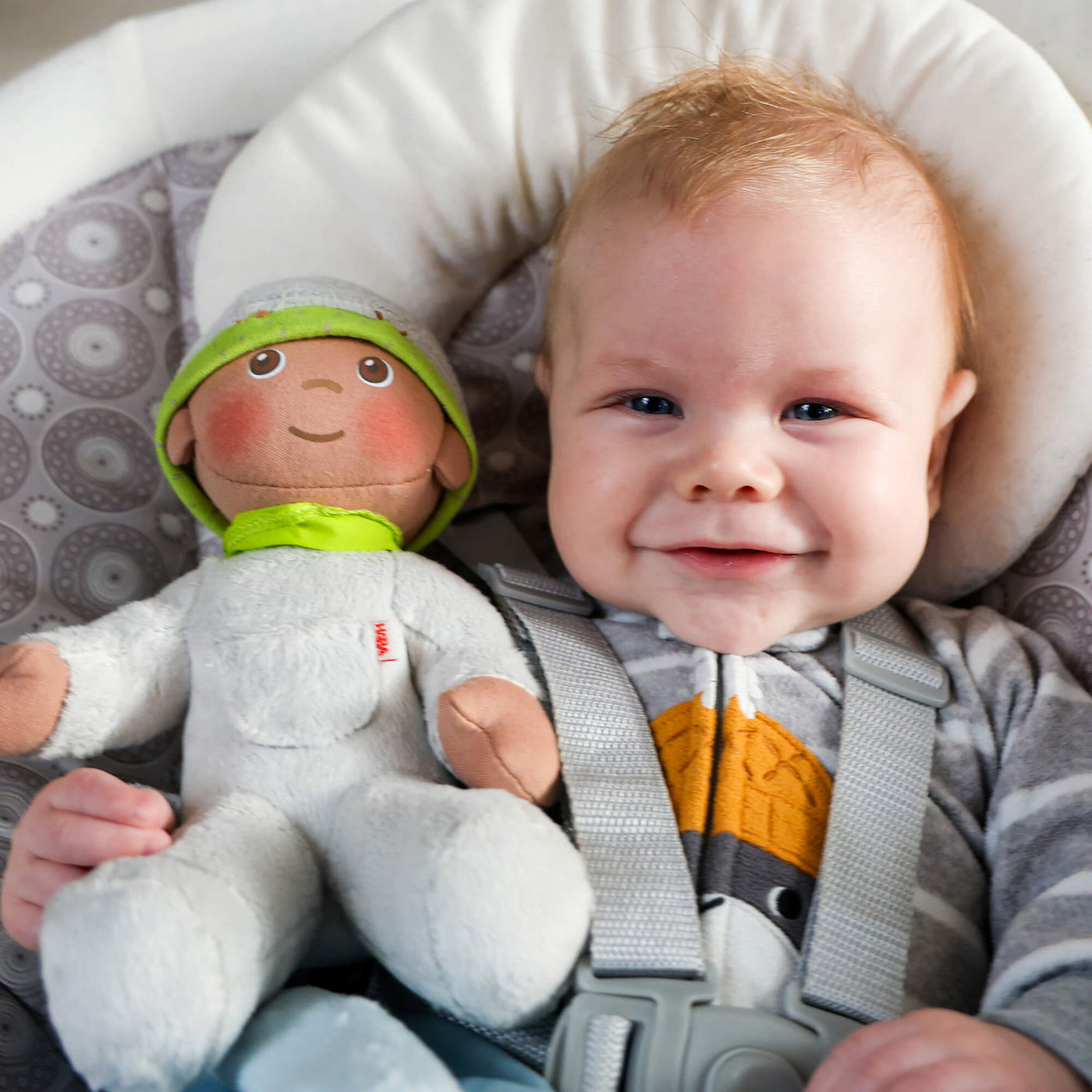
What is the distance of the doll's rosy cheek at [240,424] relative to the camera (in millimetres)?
749

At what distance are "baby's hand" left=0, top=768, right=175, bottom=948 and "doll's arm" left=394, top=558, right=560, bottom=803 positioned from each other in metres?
0.17

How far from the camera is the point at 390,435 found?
77 cm

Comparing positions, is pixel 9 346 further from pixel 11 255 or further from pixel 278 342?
pixel 278 342

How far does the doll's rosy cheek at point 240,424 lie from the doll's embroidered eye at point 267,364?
0.02 meters

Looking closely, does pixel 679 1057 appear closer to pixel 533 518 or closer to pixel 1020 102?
pixel 533 518

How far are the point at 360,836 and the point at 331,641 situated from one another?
→ 0.42ft

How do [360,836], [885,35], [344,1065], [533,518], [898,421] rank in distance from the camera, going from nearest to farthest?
1. [344,1065]
2. [360,836]
3. [898,421]
4. [885,35]
5. [533,518]

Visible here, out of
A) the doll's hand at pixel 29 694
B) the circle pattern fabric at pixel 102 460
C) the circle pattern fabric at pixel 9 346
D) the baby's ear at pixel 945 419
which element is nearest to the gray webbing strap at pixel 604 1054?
the doll's hand at pixel 29 694

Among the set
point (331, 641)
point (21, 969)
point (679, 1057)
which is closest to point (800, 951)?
point (679, 1057)

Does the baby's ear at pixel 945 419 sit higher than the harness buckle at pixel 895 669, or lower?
higher

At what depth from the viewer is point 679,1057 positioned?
59cm

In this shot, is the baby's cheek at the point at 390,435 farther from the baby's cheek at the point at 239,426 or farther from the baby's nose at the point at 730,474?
the baby's nose at the point at 730,474

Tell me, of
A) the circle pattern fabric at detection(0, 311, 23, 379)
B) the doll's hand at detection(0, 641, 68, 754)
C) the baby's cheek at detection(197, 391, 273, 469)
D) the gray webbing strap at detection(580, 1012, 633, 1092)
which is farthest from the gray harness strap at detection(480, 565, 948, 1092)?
the circle pattern fabric at detection(0, 311, 23, 379)

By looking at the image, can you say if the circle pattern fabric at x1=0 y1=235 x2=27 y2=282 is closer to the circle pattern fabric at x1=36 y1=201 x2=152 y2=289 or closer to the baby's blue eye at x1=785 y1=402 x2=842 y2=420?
the circle pattern fabric at x1=36 y1=201 x2=152 y2=289
